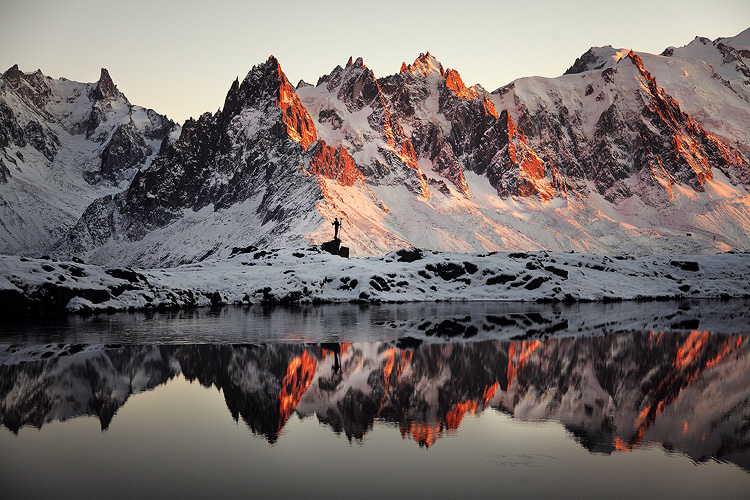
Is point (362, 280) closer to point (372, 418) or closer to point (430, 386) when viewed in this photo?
point (430, 386)

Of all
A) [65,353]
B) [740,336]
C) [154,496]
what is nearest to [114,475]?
[154,496]

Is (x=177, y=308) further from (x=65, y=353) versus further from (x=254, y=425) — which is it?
(x=254, y=425)

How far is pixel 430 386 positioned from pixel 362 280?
6815 centimetres

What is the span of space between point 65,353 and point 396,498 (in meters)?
25.5

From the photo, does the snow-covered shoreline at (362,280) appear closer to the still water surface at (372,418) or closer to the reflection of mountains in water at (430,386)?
the still water surface at (372,418)

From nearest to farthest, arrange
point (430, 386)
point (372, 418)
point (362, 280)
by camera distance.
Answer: point (372, 418) < point (430, 386) < point (362, 280)

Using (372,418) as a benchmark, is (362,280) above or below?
above

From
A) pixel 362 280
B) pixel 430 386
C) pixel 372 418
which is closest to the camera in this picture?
pixel 372 418

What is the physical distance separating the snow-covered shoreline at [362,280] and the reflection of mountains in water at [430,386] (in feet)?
101

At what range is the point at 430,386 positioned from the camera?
26641 mm

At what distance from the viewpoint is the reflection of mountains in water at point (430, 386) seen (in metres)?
20.9

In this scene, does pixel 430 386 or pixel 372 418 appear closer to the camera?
pixel 372 418

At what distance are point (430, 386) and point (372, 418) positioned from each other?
5313 millimetres

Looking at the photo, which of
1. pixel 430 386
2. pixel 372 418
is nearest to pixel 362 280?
pixel 430 386
